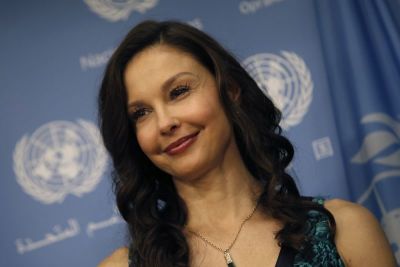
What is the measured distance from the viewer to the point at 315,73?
2.38m

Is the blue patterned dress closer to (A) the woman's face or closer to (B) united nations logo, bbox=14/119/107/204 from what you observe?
(A) the woman's face

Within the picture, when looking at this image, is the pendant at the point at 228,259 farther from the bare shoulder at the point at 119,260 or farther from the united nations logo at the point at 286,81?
the united nations logo at the point at 286,81

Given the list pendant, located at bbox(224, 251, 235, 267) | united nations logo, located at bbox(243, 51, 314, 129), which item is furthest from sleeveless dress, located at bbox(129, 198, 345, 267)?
united nations logo, located at bbox(243, 51, 314, 129)

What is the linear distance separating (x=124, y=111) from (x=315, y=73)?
105 centimetres

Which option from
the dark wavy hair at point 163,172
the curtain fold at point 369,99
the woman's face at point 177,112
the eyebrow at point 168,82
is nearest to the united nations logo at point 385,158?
the curtain fold at point 369,99

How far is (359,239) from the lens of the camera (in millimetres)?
1542

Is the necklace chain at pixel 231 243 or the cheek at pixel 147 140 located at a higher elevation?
the cheek at pixel 147 140

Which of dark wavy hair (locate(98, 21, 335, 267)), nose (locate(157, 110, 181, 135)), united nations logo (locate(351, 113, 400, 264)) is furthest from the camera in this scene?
united nations logo (locate(351, 113, 400, 264))

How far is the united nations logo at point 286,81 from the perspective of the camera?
7.80 ft

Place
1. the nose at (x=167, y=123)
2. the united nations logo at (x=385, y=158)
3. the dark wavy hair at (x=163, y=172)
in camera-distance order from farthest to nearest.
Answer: the united nations logo at (x=385, y=158) → the dark wavy hair at (x=163, y=172) → the nose at (x=167, y=123)

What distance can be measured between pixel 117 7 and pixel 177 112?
109cm

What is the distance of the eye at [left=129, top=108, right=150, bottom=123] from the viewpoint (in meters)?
1.55

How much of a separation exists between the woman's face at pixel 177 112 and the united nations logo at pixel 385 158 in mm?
872

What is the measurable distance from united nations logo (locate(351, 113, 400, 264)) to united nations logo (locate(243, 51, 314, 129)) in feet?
0.86
